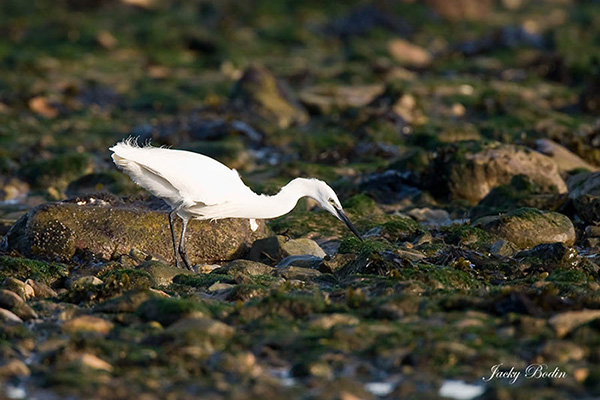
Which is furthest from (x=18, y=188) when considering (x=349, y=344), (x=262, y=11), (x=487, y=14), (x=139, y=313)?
(x=487, y=14)

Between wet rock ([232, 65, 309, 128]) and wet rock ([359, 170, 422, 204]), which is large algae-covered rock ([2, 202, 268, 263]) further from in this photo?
wet rock ([232, 65, 309, 128])

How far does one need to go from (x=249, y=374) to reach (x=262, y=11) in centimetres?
3332

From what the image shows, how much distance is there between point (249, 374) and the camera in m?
6.33

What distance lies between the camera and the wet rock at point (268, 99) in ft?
68.6

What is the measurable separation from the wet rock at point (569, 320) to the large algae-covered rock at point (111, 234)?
485cm

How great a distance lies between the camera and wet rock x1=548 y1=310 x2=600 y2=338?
6.89 meters

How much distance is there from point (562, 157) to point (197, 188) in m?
7.91

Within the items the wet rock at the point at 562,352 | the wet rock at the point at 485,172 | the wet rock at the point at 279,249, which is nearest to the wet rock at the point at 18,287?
the wet rock at the point at 279,249

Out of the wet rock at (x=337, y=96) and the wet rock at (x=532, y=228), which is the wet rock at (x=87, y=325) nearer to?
the wet rock at (x=532, y=228)

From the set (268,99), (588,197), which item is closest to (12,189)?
(268,99)

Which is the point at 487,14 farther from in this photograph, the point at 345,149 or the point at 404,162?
the point at 404,162

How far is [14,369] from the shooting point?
6207 mm

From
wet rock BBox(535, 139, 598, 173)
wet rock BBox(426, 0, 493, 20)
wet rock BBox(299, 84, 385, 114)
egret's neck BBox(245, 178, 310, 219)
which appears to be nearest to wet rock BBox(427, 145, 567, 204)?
wet rock BBox(535, 139, 598, 173)

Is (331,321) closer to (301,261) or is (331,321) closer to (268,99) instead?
(301,261)
